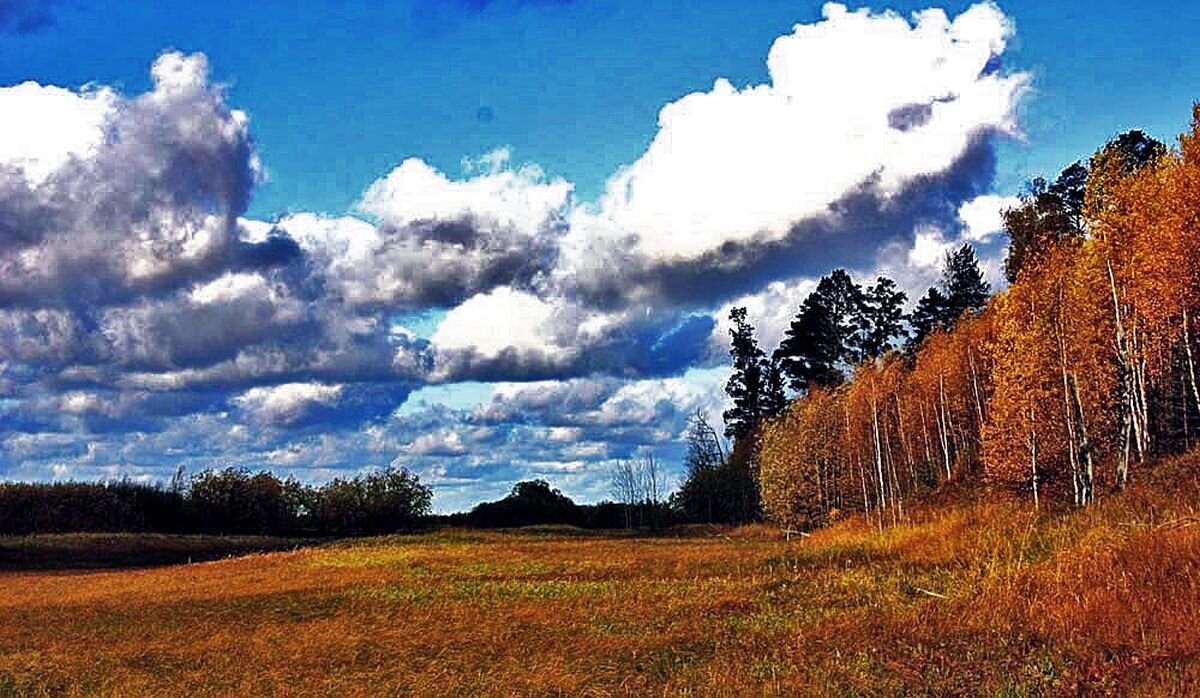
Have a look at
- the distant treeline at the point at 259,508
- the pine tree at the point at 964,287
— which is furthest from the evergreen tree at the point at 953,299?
the distant treeline at the point at 259,508

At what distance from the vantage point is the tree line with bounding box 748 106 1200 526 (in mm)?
34906

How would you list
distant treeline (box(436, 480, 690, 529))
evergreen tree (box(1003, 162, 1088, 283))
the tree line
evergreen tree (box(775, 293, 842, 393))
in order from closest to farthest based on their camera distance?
the tree line → evergreen tree (box(1003, 162, 1088, 283)) → evergreen tree (box(775, 293, 842, 393)) → distant treeline (box(436, 480, 690, 529))

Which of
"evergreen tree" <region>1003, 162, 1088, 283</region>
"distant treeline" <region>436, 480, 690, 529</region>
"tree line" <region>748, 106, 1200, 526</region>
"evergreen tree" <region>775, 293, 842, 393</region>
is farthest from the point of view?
"distant treeline" <region>436, 480, 690, 529</region>

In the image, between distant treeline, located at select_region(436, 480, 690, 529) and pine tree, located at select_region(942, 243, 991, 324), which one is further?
distant treeline, located at select_region(436, 480, 690, 529)

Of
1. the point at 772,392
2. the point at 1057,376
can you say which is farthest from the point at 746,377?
the point at 1057,376

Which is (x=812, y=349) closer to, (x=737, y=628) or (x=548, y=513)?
(x=548, y=513)

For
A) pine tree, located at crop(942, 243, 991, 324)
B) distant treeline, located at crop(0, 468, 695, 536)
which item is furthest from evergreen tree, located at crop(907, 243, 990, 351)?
distant treeline, located at crop(0, 468, 695, 536)

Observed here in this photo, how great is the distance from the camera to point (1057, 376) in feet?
135

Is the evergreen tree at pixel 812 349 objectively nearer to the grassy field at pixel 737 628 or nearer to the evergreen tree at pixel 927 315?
the evergreen tree at pixel 927 315

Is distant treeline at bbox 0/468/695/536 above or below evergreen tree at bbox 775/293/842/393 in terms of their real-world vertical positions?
below

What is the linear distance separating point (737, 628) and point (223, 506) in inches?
3999

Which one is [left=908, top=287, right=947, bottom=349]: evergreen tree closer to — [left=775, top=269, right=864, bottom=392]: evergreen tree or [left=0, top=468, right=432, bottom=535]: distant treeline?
[left=775, top=269, right=864, bottom=392]: evergreen tree

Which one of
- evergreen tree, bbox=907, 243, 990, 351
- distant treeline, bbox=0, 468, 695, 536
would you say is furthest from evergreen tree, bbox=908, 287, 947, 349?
distant treeline, bbox=0, 468, 695, 536

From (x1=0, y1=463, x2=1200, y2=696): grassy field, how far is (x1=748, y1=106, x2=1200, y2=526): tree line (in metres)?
9.27
